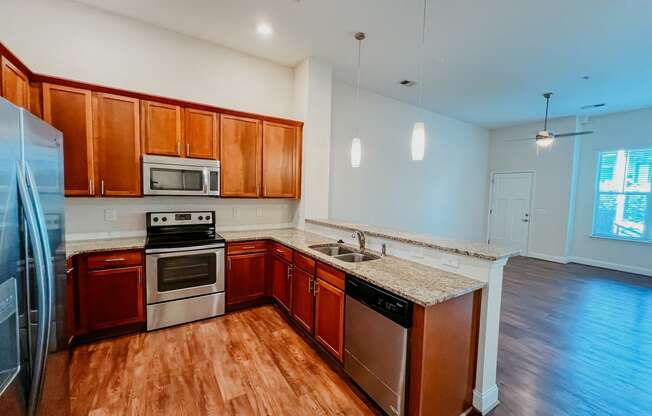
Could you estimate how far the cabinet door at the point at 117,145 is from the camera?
266 centimetres

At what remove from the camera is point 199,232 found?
3.32m

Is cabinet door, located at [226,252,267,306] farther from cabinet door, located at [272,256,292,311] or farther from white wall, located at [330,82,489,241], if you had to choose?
white wall, located at [330,82,489,241]

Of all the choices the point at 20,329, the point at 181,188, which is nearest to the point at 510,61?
the point at 181,188

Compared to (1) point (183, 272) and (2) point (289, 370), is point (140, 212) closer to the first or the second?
(1) point (183, 272)

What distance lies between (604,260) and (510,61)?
16.7 feet

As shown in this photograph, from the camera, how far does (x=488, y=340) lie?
184 cm

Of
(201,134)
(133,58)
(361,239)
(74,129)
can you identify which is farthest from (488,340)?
(133,58)

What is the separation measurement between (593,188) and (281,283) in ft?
23.3

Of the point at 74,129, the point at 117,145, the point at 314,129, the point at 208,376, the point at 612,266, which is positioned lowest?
the point at 208,376

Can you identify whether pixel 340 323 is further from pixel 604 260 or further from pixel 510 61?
pixel 604 260

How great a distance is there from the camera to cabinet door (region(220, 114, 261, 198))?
3.33 meters

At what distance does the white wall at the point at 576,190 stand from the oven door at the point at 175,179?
738cm

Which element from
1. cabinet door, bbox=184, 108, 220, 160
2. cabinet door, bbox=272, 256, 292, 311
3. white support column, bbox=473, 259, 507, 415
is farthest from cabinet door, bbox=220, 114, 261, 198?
white support column, bbox=473, 259, 507, 415

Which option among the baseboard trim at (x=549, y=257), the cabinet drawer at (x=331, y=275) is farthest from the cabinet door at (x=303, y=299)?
the baseboard trim at (x=549, y=257)
